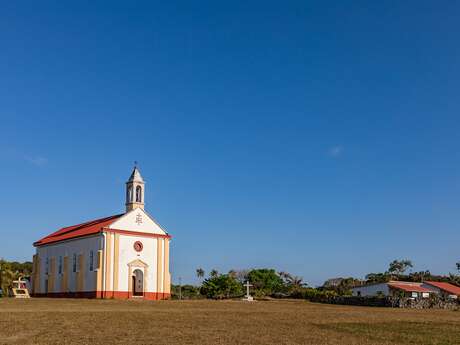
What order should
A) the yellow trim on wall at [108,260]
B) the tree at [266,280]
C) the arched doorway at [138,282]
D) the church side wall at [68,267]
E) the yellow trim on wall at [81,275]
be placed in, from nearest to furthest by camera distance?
the yellow trim on wall at [108,260] < the church side wall at [68,267] < the yellow trim on wall at [81,275] < the arched doorway at [138,282] < the tree at [266,280]

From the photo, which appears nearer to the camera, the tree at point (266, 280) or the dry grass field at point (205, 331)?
the dry grass field at point (205, 331)

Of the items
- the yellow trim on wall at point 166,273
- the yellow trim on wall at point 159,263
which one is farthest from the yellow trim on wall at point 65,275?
the yellow trim on wall at point 166,273

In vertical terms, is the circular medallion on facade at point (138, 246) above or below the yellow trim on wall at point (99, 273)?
above

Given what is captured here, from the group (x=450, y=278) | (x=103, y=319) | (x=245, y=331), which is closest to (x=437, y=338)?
(x=245, y=331)

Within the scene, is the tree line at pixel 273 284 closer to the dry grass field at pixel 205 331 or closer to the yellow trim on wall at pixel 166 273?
the yellow trim on wall at pixel 166 273

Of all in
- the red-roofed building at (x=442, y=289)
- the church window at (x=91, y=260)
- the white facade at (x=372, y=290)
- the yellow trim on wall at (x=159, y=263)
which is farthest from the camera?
the red-roofed building at (x=442, y=289)

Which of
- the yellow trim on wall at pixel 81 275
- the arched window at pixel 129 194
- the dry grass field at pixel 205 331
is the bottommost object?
the dry grass field at pixel 205 331

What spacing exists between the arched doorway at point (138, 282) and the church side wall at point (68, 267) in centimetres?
448

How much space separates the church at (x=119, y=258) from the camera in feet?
173

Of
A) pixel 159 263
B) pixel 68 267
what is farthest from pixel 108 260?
pixel 68 267

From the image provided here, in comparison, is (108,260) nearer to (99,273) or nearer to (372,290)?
(99,273)

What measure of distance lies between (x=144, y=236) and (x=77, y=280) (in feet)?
25.5

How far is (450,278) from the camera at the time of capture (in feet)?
297

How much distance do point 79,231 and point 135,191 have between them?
297 inches
